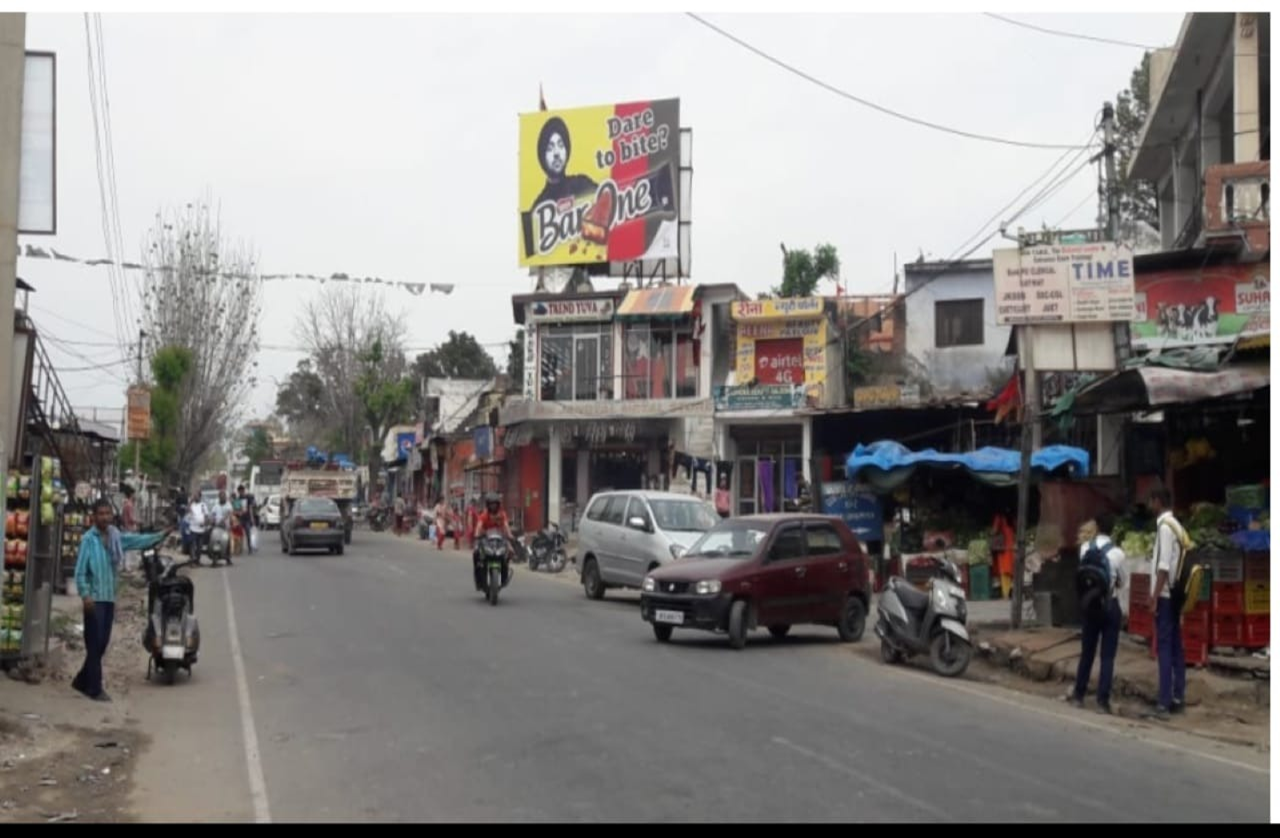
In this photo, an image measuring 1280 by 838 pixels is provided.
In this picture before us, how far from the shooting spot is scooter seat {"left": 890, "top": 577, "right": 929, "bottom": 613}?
14578 millimetres

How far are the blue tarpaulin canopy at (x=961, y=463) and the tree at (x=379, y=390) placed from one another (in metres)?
44.8

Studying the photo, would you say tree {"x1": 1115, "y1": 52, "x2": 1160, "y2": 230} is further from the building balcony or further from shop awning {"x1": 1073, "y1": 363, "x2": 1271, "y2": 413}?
shop awning {"x1": 1073, "y1": 363, "x2": 1271, "y2": 413}

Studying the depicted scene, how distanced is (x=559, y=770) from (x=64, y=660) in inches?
310

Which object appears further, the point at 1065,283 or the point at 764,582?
the point at 764,582

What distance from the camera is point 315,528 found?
37.1 meters

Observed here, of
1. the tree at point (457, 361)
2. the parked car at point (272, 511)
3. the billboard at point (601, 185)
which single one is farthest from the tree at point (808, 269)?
the tree at point (457, 361)

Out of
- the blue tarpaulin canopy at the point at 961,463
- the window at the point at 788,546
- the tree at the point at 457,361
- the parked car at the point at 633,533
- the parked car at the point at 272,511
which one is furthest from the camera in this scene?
the tree at the point at 457,361

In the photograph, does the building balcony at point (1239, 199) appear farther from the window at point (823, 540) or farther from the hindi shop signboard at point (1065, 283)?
the window at point (823, 540)

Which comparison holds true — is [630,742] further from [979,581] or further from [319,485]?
[319,485]

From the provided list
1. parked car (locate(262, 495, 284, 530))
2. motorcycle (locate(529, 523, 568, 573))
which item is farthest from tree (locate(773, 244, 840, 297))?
parked car (locate(262, 495, 284, 530))

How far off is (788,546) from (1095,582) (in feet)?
16.9

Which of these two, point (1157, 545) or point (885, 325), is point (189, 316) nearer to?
point (885, 325)

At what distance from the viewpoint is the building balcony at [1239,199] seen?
1770cm

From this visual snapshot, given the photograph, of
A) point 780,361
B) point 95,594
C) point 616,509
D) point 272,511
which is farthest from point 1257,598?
point 272,511
